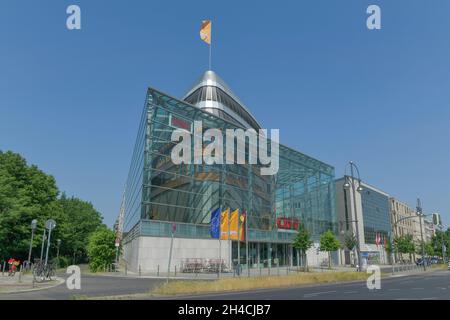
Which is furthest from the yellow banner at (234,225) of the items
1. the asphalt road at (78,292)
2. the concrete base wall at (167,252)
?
the asphalt road at (78,292)

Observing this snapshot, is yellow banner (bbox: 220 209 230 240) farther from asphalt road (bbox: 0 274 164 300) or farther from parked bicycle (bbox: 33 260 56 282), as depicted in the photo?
parked bicycle (bbox: 33 260 56 282)

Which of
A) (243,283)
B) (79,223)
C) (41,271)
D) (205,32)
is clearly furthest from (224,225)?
(79,223)

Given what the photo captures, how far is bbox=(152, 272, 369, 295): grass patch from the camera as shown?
723 inches

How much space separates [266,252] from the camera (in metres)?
50.5

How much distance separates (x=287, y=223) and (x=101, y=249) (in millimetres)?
28357

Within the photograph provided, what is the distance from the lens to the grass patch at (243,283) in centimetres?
1838

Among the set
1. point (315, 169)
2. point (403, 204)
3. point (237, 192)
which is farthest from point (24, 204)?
point (403, 204)

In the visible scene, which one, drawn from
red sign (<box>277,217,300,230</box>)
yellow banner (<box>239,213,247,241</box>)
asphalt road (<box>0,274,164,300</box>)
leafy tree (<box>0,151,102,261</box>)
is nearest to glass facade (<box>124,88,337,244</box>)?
red sign (<box>277,217,300,230</box>)

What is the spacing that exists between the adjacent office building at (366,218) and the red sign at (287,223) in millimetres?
17008

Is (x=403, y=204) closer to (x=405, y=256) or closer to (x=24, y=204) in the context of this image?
(x=405, y=256)

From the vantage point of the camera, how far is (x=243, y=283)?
70.8ft

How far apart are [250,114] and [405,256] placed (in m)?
70.9

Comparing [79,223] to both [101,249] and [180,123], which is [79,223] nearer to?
[101,249]

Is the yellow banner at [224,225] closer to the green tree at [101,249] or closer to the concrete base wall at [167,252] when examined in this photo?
the concrete base wall at [167,252]
